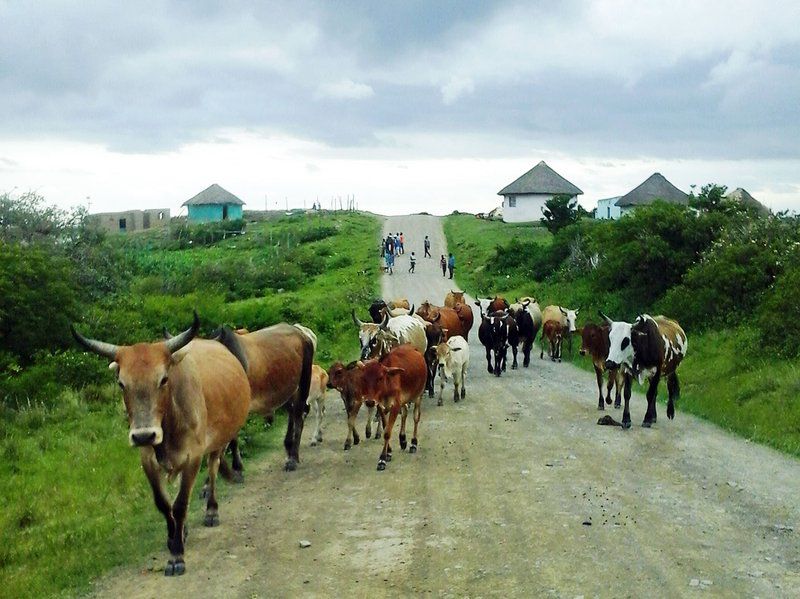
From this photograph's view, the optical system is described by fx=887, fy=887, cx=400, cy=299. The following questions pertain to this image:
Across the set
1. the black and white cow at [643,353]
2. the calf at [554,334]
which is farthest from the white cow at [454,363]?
the calf at [554,334]

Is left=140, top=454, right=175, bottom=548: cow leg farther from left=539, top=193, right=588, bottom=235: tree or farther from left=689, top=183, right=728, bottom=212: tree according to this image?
left=539, top=193, right=588, bottom=235: tree

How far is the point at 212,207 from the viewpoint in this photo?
3462 inches

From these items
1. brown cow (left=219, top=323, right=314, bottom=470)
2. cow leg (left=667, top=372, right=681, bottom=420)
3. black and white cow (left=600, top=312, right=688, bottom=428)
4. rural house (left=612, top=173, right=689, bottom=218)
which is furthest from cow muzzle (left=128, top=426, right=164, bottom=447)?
rural house (left=612, top=173, right=689, bottom=218)

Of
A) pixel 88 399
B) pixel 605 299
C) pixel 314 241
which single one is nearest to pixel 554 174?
pixel 314 241

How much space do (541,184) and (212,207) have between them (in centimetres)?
3286

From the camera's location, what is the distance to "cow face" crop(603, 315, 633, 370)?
1557cm

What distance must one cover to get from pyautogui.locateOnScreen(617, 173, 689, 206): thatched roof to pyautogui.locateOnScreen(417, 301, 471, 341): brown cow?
48709 mm

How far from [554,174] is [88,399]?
2495 inches

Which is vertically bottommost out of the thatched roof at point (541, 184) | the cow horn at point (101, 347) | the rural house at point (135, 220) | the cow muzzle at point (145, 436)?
the cow muzzle at point (145, 436)

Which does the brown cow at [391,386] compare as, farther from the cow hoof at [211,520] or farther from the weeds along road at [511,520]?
the cow hoof at [211,520]

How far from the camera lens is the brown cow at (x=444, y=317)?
70.6 feet

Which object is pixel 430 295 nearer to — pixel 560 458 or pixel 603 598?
pixel 560 458

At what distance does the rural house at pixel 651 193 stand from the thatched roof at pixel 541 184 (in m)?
5.91

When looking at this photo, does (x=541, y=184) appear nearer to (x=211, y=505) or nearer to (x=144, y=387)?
(x=211, y=505)
